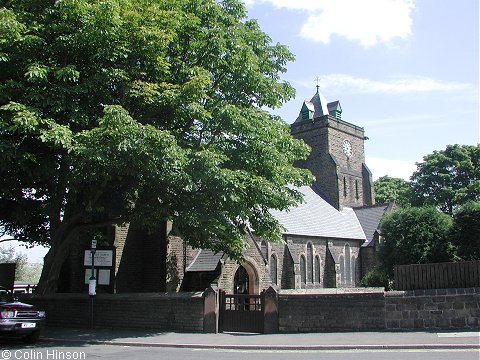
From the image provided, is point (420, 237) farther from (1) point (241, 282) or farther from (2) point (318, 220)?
(2) point (318, 220)

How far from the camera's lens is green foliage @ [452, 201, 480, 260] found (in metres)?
25.8

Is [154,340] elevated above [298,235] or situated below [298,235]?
below

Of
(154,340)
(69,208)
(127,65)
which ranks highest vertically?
(127,65)

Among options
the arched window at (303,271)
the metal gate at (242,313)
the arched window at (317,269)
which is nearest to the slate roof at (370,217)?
the arched window at (317,269)

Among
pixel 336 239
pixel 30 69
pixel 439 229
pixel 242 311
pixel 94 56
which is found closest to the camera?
pixel 30 69

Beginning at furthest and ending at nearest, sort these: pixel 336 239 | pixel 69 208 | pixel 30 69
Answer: pixel 336 239 < pixel 69 208 < pixel 30 69

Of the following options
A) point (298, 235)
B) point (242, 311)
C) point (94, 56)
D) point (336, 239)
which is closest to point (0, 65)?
point (94, 56)

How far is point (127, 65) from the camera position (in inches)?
621

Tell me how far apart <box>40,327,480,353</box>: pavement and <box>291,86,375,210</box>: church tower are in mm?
31708

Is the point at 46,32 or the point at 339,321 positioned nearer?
the point at 46,32

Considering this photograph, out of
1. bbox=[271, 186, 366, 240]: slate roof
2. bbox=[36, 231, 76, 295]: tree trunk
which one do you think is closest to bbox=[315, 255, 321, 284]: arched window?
bbox=[271, 186, 366, 240]: slate roof

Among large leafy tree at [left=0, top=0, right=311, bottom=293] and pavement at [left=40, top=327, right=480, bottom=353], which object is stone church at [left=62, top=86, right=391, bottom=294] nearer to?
pavement at [left=40, top=327, right=480, bottom=353]

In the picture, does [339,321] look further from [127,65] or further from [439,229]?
[439,229]

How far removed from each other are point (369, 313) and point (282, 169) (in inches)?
216
